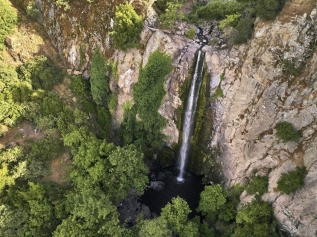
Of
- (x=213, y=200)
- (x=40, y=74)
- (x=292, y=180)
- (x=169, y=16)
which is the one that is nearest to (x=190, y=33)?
(x=169, y=16)

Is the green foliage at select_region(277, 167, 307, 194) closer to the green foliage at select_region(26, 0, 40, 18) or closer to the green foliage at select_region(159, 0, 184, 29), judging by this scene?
the green foliage at select_region(159, 0, 184, 29)

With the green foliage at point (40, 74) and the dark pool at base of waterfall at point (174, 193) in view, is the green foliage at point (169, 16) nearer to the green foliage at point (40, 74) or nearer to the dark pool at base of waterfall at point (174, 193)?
the green foliage at point (40, 74)

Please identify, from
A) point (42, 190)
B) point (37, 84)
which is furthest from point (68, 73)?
point (42, 190)

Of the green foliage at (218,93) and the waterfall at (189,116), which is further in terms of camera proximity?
the waterfall at (189,116)

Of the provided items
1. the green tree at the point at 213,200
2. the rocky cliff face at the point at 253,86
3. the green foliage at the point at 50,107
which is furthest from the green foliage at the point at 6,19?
the green tree at the point at 213,200

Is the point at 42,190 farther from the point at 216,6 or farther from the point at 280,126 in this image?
the point at 216,6

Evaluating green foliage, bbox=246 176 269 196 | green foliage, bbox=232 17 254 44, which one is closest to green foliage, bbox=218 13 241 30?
green foliage, bbox=232 17 254 44
